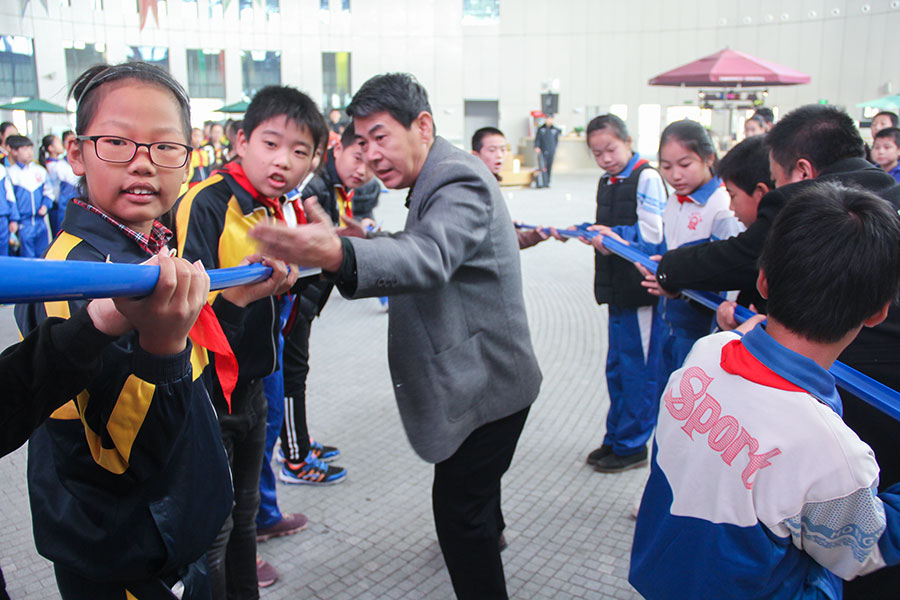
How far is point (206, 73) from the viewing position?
77.9ft

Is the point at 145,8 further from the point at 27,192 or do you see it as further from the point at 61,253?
the point at 61,253

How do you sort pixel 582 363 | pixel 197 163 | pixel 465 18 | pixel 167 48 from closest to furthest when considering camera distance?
pixel 582 363 < pixel 197 163 < pixel 167 48 < pixel 465 18

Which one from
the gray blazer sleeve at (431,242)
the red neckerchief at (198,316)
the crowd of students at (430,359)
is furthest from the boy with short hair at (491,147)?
the red neckerchief at (198,316)

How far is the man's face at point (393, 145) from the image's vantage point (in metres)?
2.05

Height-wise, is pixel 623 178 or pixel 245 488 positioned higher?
pixel 623 178

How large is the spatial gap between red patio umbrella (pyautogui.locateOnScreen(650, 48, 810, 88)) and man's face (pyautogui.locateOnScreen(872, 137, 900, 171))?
8737 millimetres

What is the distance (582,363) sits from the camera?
5.45m

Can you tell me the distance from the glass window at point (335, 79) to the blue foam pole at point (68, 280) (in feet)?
82.0

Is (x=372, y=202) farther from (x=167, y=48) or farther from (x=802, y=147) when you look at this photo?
(x=167, y=48)

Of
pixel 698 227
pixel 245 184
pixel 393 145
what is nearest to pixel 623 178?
pixel 698 227

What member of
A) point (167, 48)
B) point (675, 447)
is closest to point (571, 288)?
point (675, 447)

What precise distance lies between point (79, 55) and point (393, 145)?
946 inches

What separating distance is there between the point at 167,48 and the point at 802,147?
24.7 meters

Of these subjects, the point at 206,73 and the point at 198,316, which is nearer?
the point at 198,316
